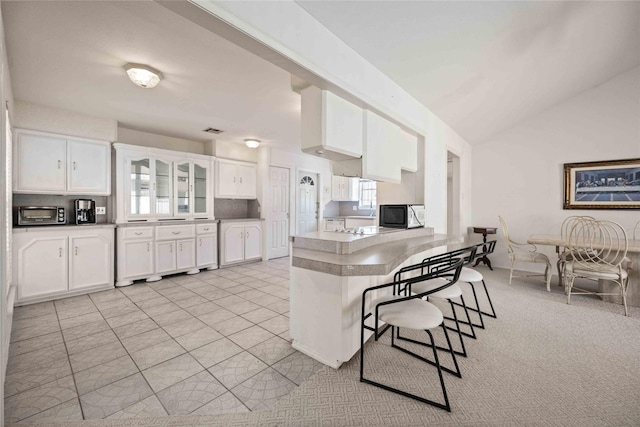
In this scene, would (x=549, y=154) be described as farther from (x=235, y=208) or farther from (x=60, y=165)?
(x=60, y=165)

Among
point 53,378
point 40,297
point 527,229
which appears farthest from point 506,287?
point 40,297

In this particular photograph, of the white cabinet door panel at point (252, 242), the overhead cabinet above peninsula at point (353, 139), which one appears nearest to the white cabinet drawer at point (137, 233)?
the white cabinet door panel at point (252, 242)

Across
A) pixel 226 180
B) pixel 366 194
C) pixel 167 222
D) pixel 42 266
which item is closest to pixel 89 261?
pixel 42 266

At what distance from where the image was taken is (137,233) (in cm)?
410

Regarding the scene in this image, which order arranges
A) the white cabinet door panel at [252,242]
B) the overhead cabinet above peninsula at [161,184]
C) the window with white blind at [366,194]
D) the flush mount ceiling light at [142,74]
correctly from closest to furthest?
1. the flush mount ceiling light at [142,74]
2. the overhead cabinet above peninsula at [161,184]
3. the white cabinet door panel at [252,242]
4. the window with white blind at [366,194]

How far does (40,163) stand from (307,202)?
4.67 meters

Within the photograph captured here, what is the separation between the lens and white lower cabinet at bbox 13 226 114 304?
321cm

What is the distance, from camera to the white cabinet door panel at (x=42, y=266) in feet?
10.5

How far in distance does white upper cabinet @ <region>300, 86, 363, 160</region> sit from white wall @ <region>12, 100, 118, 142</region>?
332cm

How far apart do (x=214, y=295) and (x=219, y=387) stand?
6.38 ft

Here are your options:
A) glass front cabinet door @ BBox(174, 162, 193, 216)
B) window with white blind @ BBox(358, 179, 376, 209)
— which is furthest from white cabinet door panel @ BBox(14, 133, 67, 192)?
window with white blind @ BBox(358, 179, 376, 209)

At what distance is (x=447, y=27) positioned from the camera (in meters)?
2.22

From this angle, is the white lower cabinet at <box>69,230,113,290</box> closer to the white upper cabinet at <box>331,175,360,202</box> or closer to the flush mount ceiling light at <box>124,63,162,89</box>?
the flush mount ceiling light at <box>124,63,162,89</box>

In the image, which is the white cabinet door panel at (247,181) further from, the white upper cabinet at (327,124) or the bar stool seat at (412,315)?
the bar stool seat at (412,315)
